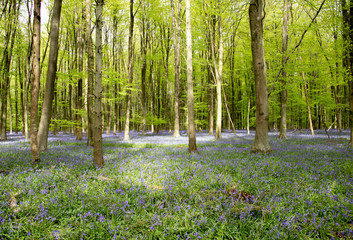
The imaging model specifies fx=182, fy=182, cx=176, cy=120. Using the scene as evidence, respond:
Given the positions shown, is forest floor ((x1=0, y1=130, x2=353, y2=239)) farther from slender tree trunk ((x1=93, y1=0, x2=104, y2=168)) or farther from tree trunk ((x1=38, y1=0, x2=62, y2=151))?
tree trunk ((x1=38, y1=0, x2=62, y2=151))

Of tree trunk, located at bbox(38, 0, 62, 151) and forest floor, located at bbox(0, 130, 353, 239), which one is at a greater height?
tree trunk, located at bbox(38, 0, 62, 151)

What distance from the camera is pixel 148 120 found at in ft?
89.7

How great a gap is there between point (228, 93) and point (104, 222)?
37.8 m

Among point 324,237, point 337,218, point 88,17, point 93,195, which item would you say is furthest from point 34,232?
point 88,17

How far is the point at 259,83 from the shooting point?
868 centimetres

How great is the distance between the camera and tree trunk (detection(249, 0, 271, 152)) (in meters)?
8.55

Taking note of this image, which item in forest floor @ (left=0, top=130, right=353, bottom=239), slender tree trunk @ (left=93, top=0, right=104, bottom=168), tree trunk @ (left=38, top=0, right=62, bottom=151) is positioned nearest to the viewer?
forest floor @ (left=0, top=130, right=353, bottom=239)

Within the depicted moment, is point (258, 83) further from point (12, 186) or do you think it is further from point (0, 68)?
point (0, 68)

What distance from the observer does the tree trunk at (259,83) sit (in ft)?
28.0

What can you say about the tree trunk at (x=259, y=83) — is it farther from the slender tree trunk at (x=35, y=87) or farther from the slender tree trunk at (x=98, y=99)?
the slender tree trunk at (x=35, y=87)

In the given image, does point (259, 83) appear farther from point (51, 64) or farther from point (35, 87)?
point (51, 64)

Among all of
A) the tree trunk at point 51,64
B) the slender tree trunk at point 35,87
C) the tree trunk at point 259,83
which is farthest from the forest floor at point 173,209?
the tree trunk at point 51,64

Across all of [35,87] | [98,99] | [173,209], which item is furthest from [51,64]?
[173,209]

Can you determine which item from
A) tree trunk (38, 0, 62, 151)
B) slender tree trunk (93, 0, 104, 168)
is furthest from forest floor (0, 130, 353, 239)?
tree trunk (38, 0, 62, 151)
